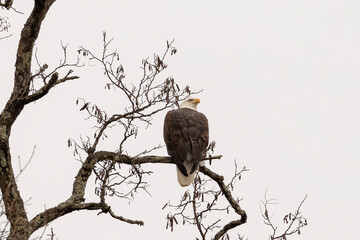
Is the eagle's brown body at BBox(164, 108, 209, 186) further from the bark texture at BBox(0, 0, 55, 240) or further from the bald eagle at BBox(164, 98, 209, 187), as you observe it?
the bark texture at BBox(0, 0, 55, 240)

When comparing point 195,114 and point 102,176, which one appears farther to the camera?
point 195,114

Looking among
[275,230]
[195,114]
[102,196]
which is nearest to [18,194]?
[102,196]

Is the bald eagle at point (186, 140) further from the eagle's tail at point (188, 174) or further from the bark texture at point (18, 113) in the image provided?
the bark texture at point (18, 113)

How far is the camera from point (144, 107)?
239 inches

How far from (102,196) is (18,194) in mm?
653

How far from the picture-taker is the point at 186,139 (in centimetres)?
732

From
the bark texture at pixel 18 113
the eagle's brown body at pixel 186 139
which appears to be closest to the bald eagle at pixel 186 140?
the eagle's brown body at pixel 186 139

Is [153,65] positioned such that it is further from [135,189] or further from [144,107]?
[135,189]

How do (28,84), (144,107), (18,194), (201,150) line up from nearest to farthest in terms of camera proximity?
1. (18,194)
2. (28,84)
3. (144,107)
4. (201,150)

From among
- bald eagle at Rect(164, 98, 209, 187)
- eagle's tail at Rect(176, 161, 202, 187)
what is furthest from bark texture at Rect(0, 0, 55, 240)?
eagle's tail at Rect(176, 161, 202, 187)

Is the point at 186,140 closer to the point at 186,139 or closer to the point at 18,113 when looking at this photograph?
the point at 186,139

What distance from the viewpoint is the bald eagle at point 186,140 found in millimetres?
7125

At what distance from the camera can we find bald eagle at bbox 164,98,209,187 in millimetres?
7125

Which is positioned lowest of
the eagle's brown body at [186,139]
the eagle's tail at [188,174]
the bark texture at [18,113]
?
the bark texture at [18,113]
